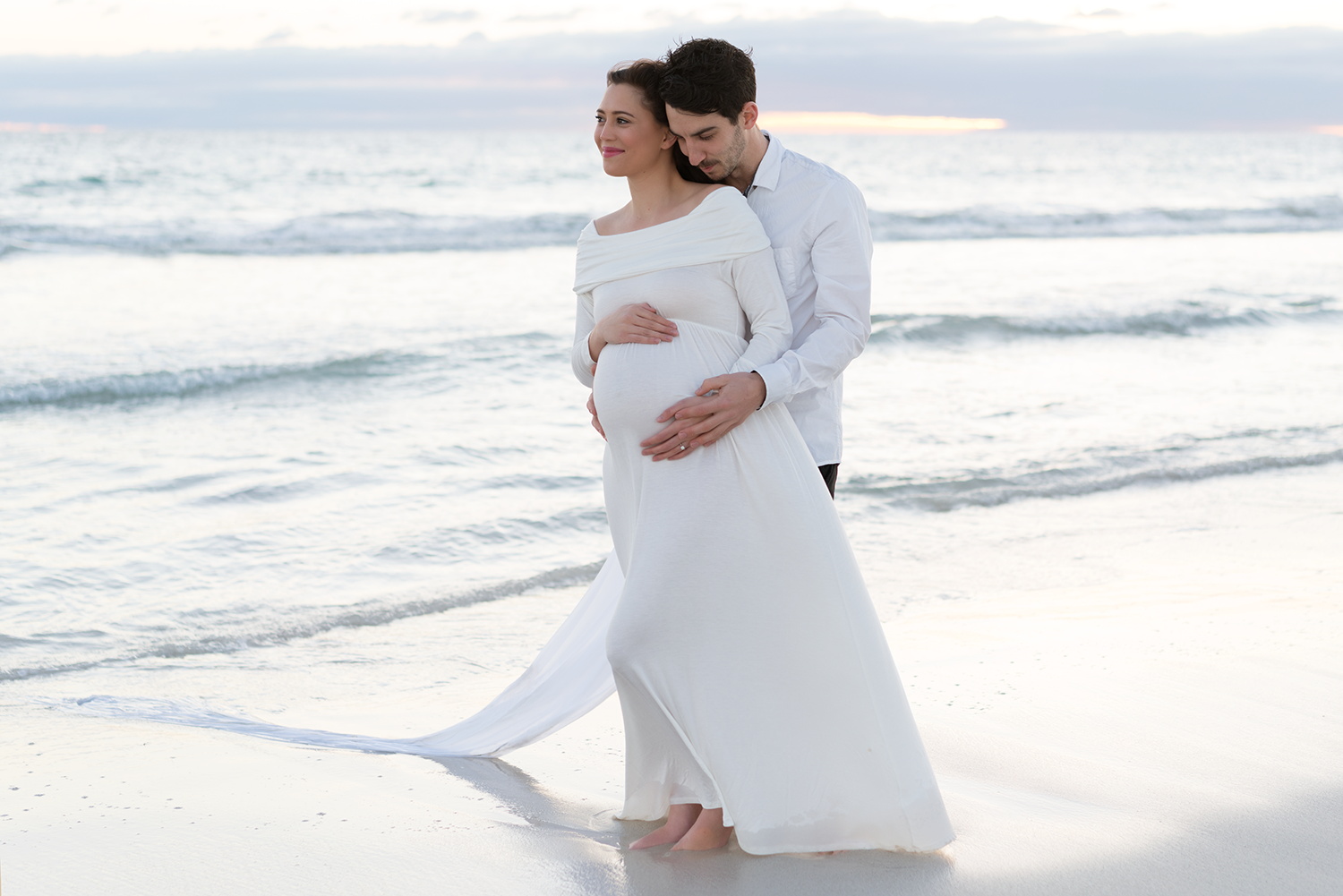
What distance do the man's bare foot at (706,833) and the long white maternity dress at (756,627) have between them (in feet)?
0.36

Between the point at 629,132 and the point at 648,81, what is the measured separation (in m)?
0.13

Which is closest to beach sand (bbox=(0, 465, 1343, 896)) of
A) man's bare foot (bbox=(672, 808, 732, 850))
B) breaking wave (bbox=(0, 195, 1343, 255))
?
man's bare foot (bbox=(672, 808, 732, 850))

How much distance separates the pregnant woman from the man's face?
63 mm

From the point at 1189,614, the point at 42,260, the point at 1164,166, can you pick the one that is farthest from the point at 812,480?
the point at 1164,166

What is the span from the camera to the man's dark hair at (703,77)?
267 cm

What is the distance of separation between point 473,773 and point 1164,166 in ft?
205

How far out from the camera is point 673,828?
291 centimetres

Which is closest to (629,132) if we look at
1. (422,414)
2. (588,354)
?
(588,354)

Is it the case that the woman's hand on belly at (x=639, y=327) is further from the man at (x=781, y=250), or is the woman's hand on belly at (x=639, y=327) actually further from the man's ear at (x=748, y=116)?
the man's ear at (x=748, y=116)

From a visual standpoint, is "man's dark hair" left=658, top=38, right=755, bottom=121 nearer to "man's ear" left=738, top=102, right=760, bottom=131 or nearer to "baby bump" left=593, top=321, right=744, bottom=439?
"man's ear" left=738, top=102, right=760, bottom=131

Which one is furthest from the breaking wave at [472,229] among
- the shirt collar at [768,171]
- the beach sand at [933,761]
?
the shirt collar at [768,171]

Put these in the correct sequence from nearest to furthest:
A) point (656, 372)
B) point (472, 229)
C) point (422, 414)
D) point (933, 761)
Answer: point (656, 372) < point (933, 761) < point (422, 414) < point (472, 229)

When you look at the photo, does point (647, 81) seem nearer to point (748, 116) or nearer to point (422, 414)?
point (748, 116)

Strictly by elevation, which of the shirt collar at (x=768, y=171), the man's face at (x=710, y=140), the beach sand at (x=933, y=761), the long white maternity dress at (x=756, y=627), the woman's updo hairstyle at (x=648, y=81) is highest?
the woman's updo hairstyle at (x=648, y=81)
